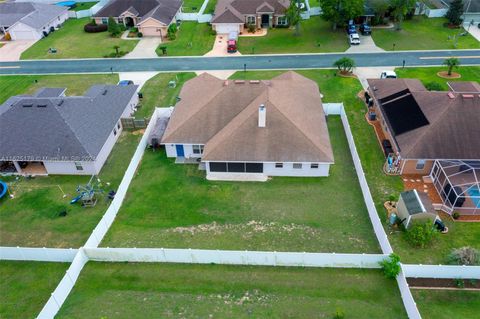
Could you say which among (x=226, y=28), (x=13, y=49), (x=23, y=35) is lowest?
(x=13, y=49)

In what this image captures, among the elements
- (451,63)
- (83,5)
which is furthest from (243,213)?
(83,5)

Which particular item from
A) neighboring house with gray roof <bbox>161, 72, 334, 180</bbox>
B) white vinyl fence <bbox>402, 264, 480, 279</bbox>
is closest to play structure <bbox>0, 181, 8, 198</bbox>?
neighboring house with gray roof <bbox>161, 72, 334, 180</bbox>

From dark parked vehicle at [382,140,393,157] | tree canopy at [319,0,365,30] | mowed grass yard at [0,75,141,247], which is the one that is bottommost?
mowed grass yard at [0,75,141,247]

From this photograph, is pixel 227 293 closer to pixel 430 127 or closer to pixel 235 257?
pixel 235 257

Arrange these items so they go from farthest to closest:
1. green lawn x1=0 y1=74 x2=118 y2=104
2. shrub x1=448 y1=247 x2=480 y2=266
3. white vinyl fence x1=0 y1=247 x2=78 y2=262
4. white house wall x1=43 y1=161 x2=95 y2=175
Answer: green lawn x1=0 y1=74 x2=118 y2=104
white house wall x1=43 y1=161 x2=95 y2=175
white vinyl fence x1=0 y1=247 x2=78 y2=262
shrub x1=448 y1=247 x2=480 y2=266

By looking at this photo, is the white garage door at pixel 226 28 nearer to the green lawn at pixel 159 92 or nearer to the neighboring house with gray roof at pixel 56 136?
the green lawn at pixel 159 92

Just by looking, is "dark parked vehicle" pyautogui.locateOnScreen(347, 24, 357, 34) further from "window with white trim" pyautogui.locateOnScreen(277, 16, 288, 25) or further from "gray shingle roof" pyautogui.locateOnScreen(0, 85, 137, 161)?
"gray shingle roof" pyautogui.locateOnScreen(0, 85, 137, 161)

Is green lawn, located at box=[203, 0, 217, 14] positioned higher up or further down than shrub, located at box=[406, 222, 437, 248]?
higher up
